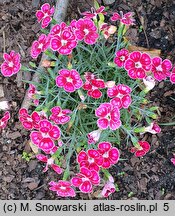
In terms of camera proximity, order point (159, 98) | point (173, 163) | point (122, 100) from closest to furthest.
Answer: point (122, 100)
point (173, 163)
point (159, 98)

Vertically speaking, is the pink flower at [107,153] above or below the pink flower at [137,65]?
below

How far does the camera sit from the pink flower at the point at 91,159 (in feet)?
6.36

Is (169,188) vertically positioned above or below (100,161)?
below

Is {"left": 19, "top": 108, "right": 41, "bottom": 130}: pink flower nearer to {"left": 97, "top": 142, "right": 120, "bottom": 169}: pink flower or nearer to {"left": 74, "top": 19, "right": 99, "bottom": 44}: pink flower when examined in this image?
{"left": 97, "top": 142, "right": 120, "bottom": 169}: pink flower

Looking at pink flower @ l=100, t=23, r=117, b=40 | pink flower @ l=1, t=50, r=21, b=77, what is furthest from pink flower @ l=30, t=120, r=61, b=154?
pink flower @ l=100, t=23, r=117, b=40

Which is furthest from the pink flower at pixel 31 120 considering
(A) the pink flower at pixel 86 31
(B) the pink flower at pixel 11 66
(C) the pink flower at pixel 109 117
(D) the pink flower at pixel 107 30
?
(D) the pink flower at pixel 107 30

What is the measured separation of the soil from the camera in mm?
2402

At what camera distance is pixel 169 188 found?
238 cm

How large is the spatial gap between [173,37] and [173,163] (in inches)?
31.0

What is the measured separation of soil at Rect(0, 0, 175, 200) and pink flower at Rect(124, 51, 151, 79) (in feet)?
1.75

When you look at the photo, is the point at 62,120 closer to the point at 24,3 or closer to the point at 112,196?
the point at 112,196

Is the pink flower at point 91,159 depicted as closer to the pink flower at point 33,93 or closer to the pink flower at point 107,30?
the pink flower at point 33,93

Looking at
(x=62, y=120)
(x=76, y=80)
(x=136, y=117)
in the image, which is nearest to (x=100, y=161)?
(x=62, y=120)

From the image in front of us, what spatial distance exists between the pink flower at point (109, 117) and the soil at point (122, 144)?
1.90ft
